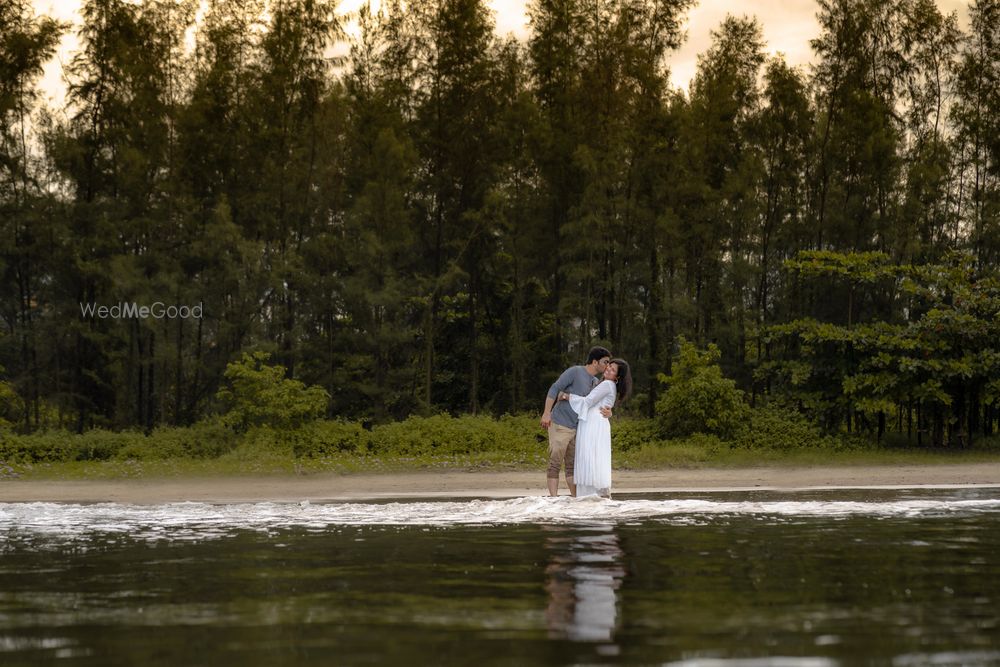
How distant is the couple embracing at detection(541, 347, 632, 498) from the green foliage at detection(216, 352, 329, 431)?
Result: 31.3 ft

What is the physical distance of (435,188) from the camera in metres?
30.1

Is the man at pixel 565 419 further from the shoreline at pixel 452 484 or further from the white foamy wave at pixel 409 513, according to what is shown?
the shoreline at pixel 452 484

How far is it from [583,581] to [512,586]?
567mm

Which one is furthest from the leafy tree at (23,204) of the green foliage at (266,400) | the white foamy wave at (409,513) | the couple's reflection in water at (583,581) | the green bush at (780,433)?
the couple's reflection in water at (583,581)

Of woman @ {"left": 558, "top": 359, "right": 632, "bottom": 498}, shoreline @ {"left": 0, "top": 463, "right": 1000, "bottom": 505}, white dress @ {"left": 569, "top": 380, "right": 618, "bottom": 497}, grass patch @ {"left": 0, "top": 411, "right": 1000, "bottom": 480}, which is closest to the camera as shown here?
woman @ {"left": 558, "top": 359, "right": 632, "bottom": 498}

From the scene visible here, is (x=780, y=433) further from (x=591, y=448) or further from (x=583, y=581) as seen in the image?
(x=583, y=581)

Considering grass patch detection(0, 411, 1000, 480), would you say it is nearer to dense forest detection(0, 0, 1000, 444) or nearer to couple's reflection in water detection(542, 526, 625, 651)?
dense forest detection(0, 0, 1000, 444)

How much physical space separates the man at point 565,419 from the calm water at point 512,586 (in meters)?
0.53

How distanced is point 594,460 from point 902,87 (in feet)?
62.9

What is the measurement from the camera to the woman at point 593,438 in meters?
14.3

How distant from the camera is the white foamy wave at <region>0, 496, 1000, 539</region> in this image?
13.3 metres

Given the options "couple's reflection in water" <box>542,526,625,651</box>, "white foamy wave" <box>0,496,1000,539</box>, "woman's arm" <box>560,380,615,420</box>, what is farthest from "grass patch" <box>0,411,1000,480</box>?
"couple's reflection in water" <box>542,526,625,651</box>

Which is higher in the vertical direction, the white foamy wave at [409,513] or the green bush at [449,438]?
the green bush at [449,438]

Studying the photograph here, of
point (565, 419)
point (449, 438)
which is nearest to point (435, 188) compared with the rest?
point (449, 438)
